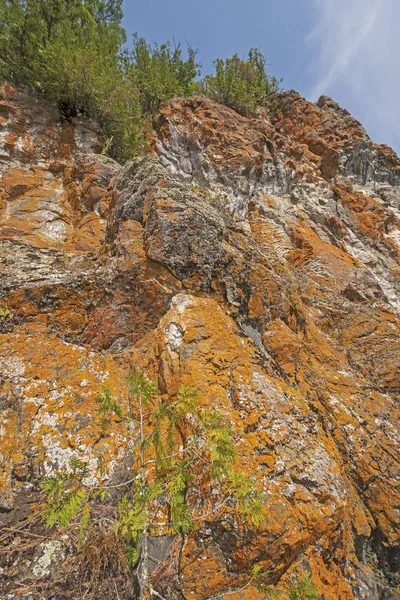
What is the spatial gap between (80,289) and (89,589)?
9.29 ft

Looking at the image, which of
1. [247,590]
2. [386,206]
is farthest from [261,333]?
[386,206]

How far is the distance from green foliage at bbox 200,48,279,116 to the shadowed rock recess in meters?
9.49

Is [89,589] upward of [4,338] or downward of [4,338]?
downward

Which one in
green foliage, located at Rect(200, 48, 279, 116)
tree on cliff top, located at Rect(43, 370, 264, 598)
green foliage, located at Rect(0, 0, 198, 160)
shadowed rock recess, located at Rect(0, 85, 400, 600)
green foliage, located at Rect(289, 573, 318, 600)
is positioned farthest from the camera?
green foliage, located at Rect(200, 48, 279, 116)

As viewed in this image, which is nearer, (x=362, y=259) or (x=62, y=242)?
(x=62, y=242)

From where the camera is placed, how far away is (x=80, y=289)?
3768 millimetres

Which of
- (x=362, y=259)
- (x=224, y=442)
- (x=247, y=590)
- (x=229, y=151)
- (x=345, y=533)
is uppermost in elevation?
(x=229, y=151)

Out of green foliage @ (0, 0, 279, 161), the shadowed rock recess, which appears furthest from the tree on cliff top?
green foliage @ (0, 0, 279, 161)

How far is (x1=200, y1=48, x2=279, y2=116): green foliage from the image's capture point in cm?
1382

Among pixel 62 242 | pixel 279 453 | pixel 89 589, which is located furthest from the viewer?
pixel 62 242

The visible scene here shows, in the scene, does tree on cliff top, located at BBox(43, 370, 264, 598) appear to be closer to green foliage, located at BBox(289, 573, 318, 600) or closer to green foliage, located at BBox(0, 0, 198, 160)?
green foliage, located at BBox(289, 573, 318, 600)

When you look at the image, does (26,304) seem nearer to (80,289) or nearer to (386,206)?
(80,289)

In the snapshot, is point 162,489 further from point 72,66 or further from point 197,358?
point 72,66

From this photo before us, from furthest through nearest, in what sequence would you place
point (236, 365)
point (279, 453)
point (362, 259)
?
point (362, 259) < point (236, 365) < point (279, 453)
